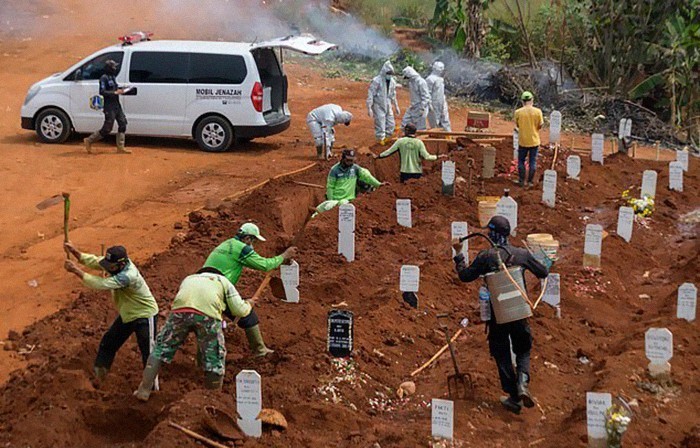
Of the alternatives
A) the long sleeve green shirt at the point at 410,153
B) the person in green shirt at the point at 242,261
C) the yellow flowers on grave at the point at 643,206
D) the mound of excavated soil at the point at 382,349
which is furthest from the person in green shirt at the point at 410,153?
the person in green shirt at the point at 242,261

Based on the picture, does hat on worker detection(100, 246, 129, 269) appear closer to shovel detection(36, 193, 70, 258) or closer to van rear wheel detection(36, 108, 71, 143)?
shovel detection(36, 193, 70, 258)

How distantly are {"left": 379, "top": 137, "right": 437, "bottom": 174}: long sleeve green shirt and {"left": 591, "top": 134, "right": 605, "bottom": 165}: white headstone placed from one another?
361 cm

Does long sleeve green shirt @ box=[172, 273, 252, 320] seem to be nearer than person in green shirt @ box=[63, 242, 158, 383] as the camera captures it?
Yes

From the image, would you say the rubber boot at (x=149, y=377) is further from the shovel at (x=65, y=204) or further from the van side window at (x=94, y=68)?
the van side window at (x=94, y=68)

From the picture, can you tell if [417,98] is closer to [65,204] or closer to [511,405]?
[65,204]

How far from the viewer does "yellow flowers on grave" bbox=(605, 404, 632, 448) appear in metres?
7.18

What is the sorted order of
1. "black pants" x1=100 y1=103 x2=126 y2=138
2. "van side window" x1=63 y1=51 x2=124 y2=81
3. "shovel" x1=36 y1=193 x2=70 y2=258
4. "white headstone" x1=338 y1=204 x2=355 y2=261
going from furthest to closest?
"van side window" x1=63 y1=51 x2=124 y2=81
"black pants" x1=100 y1=103 x2=126 y2=138
"white headstone" x1=338 y1=204 x2=355 y2=261
"shovel" x1=36 y1=193 x2=70 y2=258

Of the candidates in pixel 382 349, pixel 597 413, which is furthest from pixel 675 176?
pixel 597 413

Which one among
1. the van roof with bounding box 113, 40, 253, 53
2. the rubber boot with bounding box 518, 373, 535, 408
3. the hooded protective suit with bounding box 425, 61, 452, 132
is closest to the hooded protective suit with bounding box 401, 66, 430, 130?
the hooded protective suit with bounding box 425, 61, 452, 132

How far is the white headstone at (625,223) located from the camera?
13.4 meters

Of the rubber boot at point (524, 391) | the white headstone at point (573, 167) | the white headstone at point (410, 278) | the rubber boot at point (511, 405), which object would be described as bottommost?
the white headstone at point (573, 167)

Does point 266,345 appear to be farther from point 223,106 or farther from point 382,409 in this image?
point 223,106

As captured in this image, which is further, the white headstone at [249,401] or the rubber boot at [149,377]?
the rubber boot at [149,377]

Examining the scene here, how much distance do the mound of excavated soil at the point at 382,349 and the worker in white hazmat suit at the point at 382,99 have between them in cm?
487
